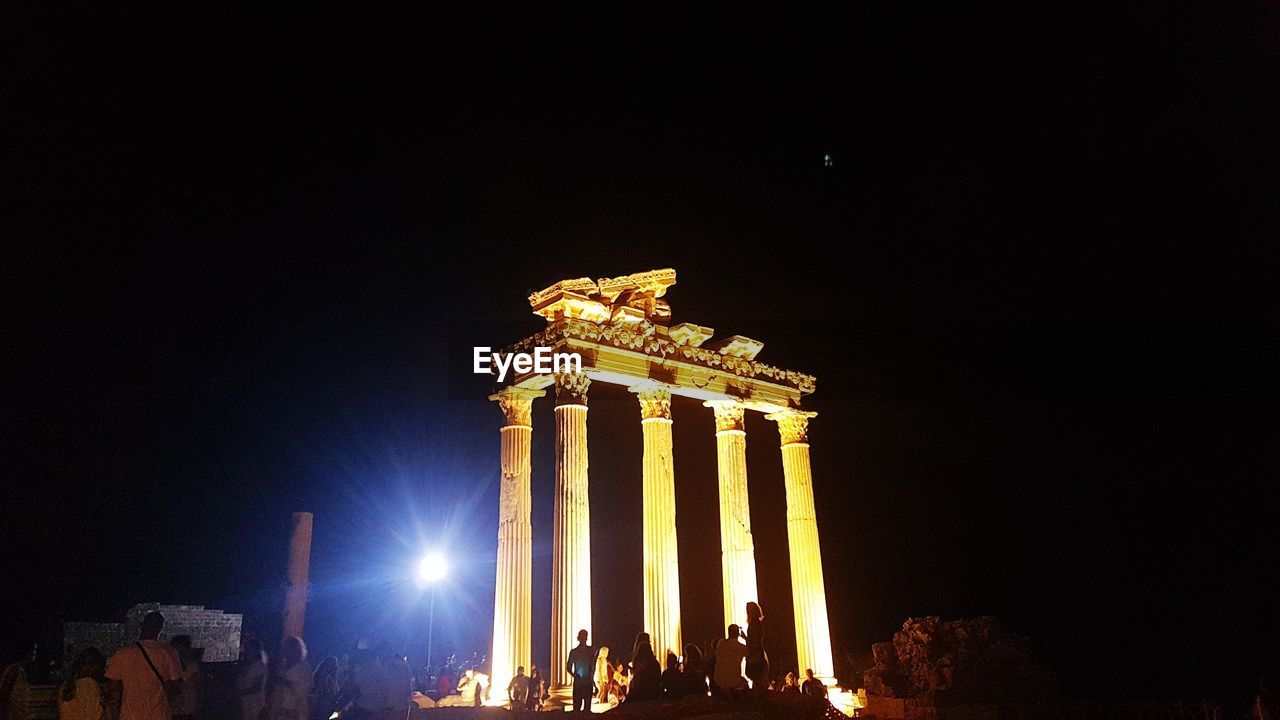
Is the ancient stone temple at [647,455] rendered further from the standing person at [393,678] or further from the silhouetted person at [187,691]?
the silhouetted person at [187,691]

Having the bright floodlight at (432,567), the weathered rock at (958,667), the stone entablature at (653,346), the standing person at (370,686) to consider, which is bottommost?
the weathered rock at (958,667)

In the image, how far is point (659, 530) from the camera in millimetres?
17562

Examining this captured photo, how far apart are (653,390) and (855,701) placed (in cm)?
877

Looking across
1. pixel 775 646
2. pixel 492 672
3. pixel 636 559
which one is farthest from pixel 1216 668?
pixel 492 672

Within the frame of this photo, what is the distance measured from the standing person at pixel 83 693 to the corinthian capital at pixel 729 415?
1483 cm

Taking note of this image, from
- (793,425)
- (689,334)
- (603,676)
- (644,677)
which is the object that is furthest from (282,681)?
(793,425)

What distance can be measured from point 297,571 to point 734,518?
391 inches

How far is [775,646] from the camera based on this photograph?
23.9 meters

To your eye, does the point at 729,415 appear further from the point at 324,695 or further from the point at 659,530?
the point at 324,695

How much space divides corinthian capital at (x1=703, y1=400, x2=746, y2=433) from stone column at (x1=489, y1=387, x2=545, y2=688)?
502 centimetres

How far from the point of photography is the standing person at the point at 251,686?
283 inches

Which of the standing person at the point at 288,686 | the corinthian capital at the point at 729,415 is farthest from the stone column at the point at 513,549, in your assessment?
the standing person at the point at 288,686

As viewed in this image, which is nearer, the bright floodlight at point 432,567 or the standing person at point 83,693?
the standing person at point 83,693

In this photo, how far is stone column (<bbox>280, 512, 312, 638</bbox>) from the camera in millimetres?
15289
